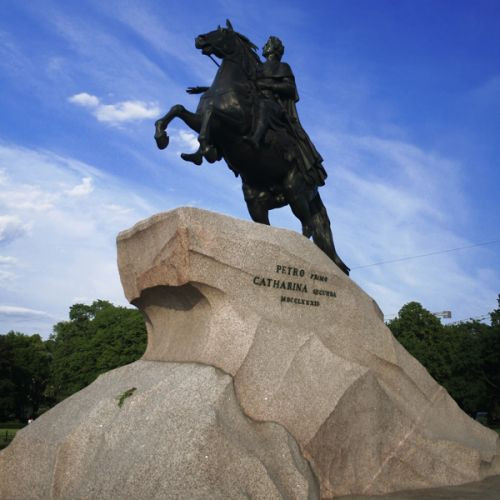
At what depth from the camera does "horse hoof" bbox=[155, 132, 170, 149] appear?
7848 mm

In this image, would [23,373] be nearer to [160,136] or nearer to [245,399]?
[160,136]

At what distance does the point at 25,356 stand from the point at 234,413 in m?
43.9

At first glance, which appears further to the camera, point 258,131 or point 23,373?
point 23,373

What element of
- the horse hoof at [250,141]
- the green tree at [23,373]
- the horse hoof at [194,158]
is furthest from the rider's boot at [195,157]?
the green tree at [23,373]

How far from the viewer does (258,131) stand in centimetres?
878

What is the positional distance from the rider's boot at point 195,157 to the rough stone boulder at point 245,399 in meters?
1.15

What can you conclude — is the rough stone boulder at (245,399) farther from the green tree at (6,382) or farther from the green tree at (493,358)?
the green tree at (6,382)

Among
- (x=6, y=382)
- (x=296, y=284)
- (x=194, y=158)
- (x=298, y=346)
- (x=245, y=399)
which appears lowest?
(x=6, y=382)

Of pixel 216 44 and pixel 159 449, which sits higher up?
pixel 216 44

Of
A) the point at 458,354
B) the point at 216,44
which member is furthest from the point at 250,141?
the point at 458,354

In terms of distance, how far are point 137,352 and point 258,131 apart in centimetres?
2720

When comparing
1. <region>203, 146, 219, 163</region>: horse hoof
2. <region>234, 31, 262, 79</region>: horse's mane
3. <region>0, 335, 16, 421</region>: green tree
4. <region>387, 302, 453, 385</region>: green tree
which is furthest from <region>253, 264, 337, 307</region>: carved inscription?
<region>0, 335, 16, 421</region>: green tree

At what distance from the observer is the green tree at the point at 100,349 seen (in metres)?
34.7

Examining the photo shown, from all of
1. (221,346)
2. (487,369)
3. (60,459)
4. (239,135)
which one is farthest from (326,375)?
(487,369)
